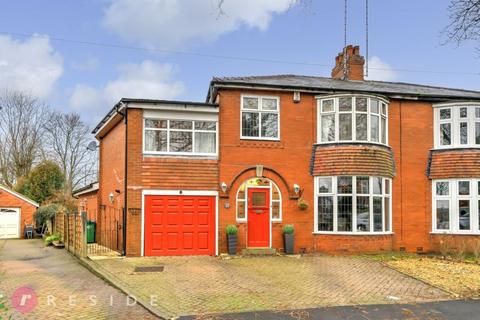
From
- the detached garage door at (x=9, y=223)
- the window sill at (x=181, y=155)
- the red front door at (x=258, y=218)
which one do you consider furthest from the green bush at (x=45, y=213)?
the red front door at (x=258, y=218)

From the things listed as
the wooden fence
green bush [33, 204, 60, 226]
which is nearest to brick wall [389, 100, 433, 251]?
the wooden fence

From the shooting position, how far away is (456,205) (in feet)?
54.2

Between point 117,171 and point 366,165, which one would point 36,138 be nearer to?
point 117,171

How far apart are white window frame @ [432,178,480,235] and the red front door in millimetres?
6330

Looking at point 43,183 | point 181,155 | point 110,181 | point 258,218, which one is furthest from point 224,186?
point 43,183

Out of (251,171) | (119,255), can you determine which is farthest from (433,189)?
(119,255)

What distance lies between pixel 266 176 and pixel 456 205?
7.02m

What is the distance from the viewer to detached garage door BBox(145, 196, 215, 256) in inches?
590

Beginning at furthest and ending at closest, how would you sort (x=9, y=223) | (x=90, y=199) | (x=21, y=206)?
(x=21, y=206)
(x=9, y=223)
(x=90, y=199)

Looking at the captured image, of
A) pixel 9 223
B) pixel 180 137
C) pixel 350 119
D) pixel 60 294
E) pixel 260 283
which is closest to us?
pixel 60 294

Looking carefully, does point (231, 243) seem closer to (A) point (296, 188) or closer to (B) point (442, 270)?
(A) point (296, 188)

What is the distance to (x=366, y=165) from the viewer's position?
51.8 feet

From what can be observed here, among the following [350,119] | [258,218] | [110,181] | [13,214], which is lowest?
[13,214]

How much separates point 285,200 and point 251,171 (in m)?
1.58
